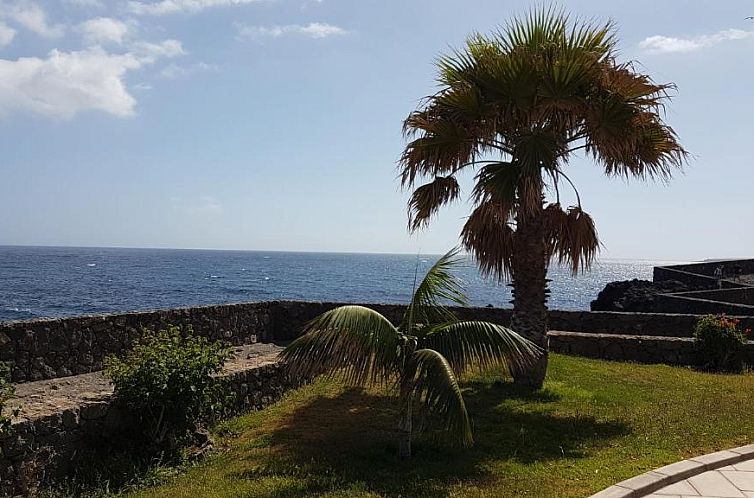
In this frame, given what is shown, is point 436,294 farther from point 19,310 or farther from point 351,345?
point 19,310

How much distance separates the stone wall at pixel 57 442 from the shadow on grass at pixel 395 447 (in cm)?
196

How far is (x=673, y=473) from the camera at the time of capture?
6059 mm

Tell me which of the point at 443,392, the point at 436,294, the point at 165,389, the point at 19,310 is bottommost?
the point at 19,310

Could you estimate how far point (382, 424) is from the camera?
29.0 ft

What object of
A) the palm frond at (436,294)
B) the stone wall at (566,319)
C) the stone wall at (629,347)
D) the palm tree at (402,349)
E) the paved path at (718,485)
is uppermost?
the palm frond at (436,294)

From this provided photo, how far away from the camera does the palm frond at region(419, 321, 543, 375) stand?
22.2 ft


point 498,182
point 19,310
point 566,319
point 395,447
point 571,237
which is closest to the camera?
point 395,447

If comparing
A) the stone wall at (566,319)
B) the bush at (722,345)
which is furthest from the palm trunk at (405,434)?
the bush at (722,345)

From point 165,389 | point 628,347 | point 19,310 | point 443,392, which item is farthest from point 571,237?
point 19,310

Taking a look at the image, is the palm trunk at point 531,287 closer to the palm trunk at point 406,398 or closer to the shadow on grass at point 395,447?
the shadow on grass at point 395,447

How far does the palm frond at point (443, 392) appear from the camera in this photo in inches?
233

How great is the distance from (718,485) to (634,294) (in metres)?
25.3

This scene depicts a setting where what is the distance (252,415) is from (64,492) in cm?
367

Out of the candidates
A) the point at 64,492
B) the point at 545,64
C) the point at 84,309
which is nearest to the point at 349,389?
the point at 64,492
